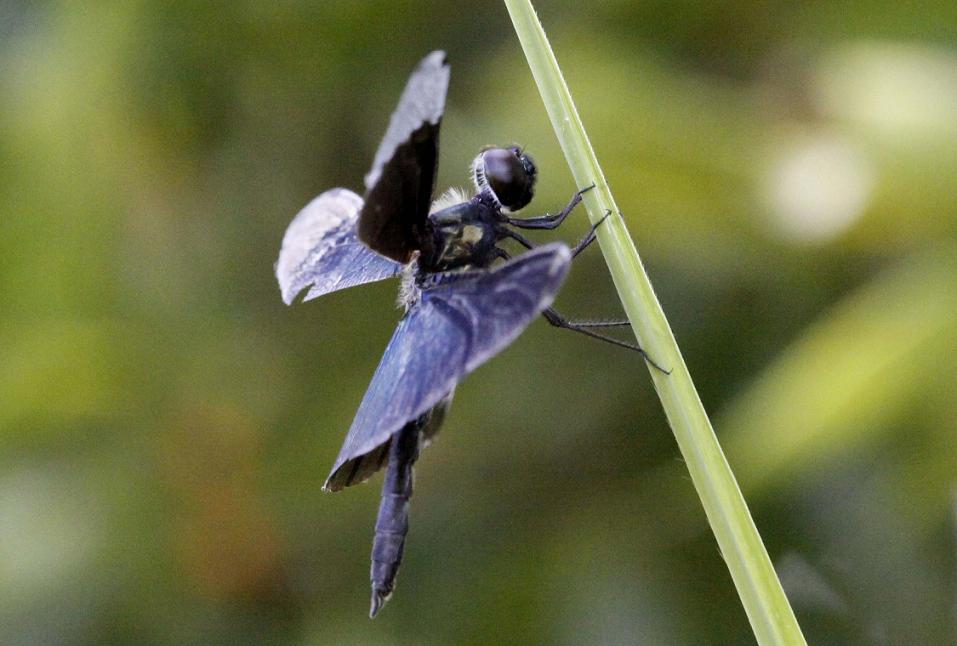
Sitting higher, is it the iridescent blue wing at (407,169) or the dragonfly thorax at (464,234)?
the iridescent blue wing at (407,169)

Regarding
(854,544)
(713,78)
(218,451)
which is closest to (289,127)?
(218,451)

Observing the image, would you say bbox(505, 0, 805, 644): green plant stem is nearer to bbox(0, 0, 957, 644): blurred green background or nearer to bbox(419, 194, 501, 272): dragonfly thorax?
bbox(419, 194, 501, 272): dragonfly thorax

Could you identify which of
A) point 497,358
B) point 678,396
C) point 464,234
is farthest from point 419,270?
point 497,358

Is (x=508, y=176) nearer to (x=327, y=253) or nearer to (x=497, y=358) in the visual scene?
(x=327, y=253)

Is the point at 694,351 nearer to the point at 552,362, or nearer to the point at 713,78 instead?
the point at 552,362

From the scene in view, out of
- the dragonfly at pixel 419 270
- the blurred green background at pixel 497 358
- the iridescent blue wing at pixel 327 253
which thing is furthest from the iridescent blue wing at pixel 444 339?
the blurred green background at pixel 497 358

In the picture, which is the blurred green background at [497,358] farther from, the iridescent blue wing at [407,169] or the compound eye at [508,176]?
the iridescent blue wing at [407,169]

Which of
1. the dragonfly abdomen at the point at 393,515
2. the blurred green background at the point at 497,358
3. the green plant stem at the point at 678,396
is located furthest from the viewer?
the blurred green background at the point at 497,358
